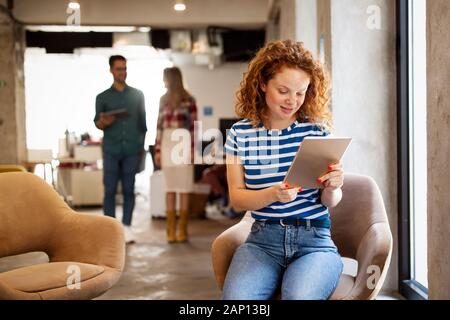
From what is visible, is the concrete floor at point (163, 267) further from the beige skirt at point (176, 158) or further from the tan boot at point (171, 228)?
the beige skirt at point (176, 158)

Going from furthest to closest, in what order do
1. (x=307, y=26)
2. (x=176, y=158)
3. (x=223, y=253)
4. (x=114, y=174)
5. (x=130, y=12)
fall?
(x=307, y=26), (x=176, y=158), (x=130, y=12), (x=114, y=174), (x=223, y=253)

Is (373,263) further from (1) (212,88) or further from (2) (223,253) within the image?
(1) (212,88)

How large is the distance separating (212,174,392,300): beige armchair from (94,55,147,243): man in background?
1.26 m

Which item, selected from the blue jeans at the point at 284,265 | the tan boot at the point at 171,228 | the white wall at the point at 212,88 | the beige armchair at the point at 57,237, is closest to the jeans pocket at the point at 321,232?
the blue jeans at the point at 284,265

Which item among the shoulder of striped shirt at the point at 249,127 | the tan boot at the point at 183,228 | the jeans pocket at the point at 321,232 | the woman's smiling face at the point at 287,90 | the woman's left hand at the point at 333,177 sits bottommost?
the tan boot at the point at 183,228

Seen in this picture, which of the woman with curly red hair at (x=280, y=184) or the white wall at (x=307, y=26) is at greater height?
the white wall at (x=307, y=26)

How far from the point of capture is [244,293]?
1660 mm

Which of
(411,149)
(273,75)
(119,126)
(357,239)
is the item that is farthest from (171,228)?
(273,75)

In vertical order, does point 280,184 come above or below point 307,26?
below

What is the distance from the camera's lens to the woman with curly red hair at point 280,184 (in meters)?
1.68

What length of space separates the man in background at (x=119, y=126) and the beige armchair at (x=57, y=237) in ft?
2.36

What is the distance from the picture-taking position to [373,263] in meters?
1.80

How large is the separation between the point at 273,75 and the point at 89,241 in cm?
101

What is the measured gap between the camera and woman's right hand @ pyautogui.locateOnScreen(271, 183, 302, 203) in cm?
162
